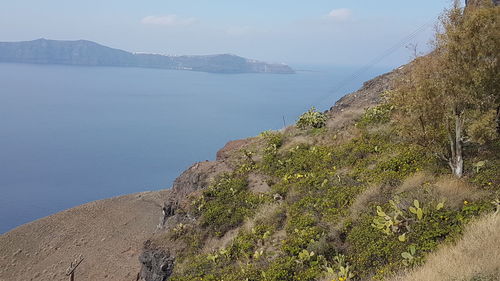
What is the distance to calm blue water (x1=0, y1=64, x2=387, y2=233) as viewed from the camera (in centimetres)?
6366

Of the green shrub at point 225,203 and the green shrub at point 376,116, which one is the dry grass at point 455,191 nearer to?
the green shrub at point 225,203

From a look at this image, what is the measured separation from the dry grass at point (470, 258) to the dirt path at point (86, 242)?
711 inches

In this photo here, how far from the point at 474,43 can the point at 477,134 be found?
2.34 metres

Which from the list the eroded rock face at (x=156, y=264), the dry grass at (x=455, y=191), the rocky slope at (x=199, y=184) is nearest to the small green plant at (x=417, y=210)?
the dry grass at (x=455, y=191)

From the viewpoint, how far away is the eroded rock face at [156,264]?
14.6m

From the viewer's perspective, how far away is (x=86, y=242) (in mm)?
29156

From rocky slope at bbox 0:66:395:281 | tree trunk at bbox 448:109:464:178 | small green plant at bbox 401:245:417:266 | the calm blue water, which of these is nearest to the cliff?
small green plant at bbox 401:245:417:266

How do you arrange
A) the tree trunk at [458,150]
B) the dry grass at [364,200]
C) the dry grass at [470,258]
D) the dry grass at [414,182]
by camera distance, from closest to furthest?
the dry grass at [470,258] → the tree trunk at [458,150] → the dry grass at [414,182] → the dry grass at [364,200]

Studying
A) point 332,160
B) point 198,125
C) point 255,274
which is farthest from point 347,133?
point 198,125

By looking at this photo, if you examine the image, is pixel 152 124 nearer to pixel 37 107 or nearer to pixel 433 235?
pixel 37 107

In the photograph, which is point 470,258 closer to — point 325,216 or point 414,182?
point 414,182

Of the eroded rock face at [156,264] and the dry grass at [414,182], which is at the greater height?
the dry grass at [414,182]

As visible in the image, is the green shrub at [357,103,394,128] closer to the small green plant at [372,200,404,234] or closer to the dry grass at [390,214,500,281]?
the small green plant at [372,200,404,234]

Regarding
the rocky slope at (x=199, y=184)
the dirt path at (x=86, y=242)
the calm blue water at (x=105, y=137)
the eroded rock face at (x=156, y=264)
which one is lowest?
the calm blue water at (x=105, y=137)
